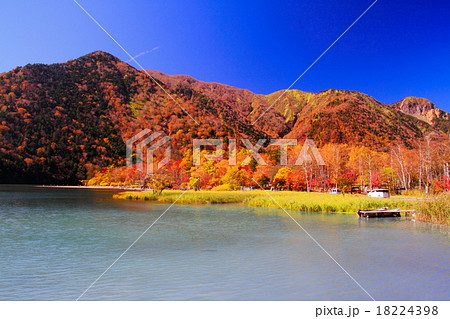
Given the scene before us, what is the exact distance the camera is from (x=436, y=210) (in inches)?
728

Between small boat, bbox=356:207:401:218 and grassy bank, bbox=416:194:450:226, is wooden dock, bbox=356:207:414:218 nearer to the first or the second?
small boat, bbox=356:207:401:218

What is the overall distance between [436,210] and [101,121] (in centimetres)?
11480

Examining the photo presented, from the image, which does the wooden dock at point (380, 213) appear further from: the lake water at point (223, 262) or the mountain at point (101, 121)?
the mountain at point (101, 121)

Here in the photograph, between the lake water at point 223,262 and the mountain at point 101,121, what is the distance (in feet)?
226

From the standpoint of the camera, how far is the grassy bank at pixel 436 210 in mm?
17886

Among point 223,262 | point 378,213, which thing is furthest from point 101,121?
point 223,262

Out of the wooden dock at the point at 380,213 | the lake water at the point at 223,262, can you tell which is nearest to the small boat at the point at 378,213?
the wooden dock at the point at 380,213

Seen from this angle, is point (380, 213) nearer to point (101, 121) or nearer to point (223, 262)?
point (223, 262)

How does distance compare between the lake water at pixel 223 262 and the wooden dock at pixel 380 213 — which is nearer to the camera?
the lake water at pixel 223 262

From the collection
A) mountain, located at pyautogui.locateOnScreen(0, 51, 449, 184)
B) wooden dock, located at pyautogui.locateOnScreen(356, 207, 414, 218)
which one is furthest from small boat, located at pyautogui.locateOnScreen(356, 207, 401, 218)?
mountain, located at pyautogui.locateOnScreen(0, 51, 449, 184)

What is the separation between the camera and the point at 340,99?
15425 cm

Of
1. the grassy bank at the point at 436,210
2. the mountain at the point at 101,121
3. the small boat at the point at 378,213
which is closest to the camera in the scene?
the grassy bank at the point at 436,210
